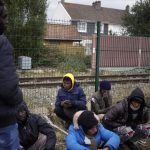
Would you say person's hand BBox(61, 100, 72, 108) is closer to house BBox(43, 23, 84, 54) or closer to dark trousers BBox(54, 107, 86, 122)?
dark trousers BBox(54, 107, 86, 122)

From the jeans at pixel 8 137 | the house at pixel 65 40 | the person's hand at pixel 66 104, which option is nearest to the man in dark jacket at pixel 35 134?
the person's hand at pixel 66 104

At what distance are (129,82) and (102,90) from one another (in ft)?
13.5

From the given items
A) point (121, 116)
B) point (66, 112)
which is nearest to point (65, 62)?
point (66, 112)

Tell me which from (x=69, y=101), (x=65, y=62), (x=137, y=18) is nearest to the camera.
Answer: (x=69, y=101)

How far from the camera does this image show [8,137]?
11.2 ft

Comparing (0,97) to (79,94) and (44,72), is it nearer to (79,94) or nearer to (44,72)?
(79,94)

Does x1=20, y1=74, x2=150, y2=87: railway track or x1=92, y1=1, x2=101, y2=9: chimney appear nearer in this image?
x1=20, y1=74, x2=150, y2=87: railway track

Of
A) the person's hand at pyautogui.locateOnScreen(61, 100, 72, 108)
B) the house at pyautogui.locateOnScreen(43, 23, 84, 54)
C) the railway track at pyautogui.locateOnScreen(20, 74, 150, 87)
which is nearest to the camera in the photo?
the person's hand at pyautogui.locateOnScreen(61, 100, 72, 108)

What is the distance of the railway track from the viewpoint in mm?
10294

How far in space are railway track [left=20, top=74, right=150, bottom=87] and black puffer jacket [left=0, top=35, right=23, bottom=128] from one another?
636cm

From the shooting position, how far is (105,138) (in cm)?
546

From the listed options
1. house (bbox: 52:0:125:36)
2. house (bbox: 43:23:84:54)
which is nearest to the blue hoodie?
house (bbox: 43:23:84:54)

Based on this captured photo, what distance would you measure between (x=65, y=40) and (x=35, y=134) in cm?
368

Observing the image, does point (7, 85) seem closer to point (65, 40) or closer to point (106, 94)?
point (106, 94)
